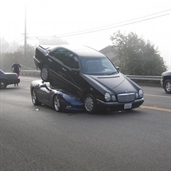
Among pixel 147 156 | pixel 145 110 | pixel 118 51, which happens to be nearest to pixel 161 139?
pixel 147 156

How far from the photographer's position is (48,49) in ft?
46.1

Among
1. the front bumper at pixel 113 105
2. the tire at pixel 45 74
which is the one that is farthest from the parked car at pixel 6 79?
the front bumper at pixel 113 105

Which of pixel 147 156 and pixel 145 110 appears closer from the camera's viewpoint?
pixel 147 156

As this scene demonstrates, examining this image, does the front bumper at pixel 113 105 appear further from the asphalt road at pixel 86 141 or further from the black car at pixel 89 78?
the asphalt road at pixel 86 141

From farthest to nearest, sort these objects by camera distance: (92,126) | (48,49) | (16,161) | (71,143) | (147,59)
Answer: (147,59) → (48,49) → (92,126) → (71,143) → (16,161)

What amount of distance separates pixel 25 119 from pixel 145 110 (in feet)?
12.1

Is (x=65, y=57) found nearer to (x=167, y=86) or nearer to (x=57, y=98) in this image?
(x=57, y=98)

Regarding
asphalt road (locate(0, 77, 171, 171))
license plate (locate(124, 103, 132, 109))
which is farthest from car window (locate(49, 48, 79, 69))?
license plate (locate(124, 103, 132, 109))

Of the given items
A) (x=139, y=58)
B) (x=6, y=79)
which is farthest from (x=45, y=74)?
(x=139, y=58)

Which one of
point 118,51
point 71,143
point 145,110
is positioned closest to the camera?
point 71,143

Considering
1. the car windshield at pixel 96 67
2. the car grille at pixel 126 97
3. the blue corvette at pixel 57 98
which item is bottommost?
the blue corvette at pixel 57 98

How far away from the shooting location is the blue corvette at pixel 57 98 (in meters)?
11.6

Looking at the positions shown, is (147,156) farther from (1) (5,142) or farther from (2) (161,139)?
(1) (5,142)

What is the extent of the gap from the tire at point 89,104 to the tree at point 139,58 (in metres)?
19.6
